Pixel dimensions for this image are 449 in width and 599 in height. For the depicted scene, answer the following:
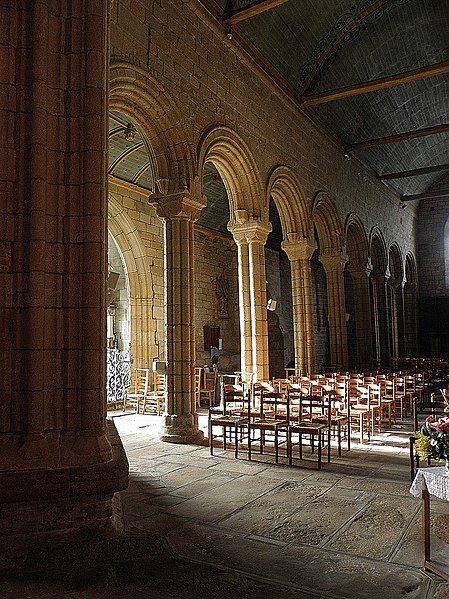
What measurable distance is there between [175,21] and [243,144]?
2.55 m

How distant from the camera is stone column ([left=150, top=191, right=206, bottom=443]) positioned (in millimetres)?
7938

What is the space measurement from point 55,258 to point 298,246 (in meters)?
9.70

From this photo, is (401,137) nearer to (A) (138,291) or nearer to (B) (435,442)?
(A) (138,291)

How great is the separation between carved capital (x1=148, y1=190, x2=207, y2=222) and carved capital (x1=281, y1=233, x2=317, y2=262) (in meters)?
5.13

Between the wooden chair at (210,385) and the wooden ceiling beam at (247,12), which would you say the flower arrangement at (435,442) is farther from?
the wooden chair at (210,385)

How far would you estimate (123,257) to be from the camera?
44.9 ft

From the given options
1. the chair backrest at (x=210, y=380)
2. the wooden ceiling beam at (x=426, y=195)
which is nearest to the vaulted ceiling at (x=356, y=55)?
the wooden ceiling beam at (x=426, y=195)

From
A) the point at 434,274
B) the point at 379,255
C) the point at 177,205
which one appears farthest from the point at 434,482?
the point at 434,274

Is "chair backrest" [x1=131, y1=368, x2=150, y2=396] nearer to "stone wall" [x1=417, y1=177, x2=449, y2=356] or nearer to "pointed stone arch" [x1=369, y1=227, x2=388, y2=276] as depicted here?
"pointed stone arch" [x1=369, y1=227, x2=388, y2=276]

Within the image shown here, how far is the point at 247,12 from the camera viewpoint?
933cm

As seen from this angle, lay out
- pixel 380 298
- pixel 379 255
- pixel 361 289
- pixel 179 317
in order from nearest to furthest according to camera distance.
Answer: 1. pixel 179 317
2. pixel 361 289
3. pixel 379 255
4. pixel 380 298

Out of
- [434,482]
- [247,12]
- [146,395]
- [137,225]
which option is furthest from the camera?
[137,225]

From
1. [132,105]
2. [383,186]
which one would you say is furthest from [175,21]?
[383,186]

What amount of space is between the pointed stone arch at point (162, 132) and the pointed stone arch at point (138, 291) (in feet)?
16.8
